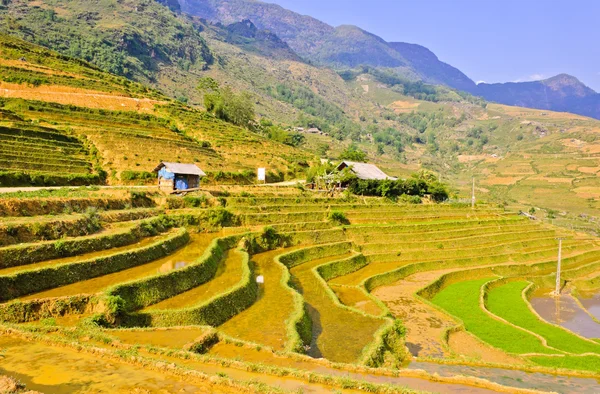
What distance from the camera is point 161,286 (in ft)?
51.7

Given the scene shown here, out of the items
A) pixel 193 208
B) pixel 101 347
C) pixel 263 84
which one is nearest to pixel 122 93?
pixel 193 208

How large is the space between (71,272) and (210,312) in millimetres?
4926

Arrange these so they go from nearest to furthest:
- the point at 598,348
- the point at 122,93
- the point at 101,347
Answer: the point at 101,347
the point at 598,348
the point at 122,93

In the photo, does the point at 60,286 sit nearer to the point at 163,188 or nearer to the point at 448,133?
the point at 163,188

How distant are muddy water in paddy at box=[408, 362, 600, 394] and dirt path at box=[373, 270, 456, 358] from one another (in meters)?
1.64

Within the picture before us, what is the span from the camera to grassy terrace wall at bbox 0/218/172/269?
48.2 feet

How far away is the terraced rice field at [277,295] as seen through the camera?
11242 mm

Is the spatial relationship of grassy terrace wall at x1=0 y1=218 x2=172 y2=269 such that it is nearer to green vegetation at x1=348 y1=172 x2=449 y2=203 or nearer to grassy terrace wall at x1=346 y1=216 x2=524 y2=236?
grassy terrace wall at x1=346 y1=216 x2=524 y2=236

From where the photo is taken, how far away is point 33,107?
143 feet

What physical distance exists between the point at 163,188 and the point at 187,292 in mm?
15744

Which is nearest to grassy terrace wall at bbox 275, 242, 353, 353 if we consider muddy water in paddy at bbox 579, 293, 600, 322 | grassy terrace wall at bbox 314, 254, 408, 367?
grassy terrace wall at bbox 314, 254, 408, 367

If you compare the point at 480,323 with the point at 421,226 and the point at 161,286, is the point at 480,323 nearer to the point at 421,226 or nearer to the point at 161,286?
the point at 161,286

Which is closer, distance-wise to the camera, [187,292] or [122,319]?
[122,319]

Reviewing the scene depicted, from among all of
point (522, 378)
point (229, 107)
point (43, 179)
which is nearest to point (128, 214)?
point (43, 179)
